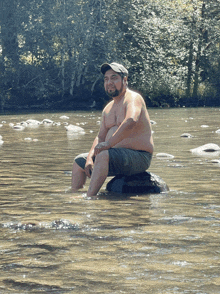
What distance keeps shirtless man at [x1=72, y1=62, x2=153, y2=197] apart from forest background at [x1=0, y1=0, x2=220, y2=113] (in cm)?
3079

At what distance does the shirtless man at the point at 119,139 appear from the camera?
20.9 feet

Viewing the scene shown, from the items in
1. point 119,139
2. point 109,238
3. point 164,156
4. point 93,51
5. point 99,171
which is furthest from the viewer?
point 93,51

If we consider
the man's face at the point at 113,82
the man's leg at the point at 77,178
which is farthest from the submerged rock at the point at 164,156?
the man's face at the point at 113,82

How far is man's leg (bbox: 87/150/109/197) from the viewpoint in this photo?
634 cm

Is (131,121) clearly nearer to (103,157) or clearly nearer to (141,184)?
(103,157)

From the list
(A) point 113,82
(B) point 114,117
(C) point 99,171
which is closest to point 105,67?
(A) point 113,82

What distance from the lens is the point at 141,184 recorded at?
6.65 metres

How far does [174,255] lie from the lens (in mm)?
3873

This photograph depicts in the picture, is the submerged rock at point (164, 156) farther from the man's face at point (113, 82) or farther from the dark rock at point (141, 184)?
the man's face at point (113, 82)

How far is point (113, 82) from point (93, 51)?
109 feet

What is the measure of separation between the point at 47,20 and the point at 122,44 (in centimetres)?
523

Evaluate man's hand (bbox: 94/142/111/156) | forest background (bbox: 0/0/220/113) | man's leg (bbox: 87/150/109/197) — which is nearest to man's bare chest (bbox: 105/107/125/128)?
man's hand (bbox: 94/142/111/156)

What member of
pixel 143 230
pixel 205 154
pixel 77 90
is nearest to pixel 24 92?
pixel 77 90

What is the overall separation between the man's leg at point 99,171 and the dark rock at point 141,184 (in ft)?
1.21
